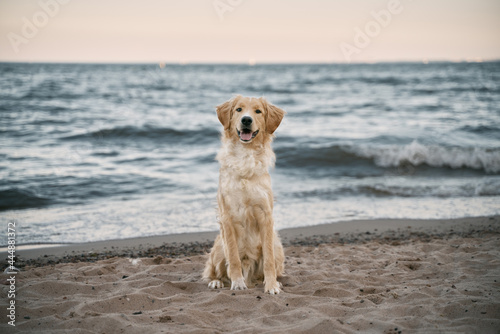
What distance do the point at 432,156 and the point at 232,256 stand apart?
935 centimetres

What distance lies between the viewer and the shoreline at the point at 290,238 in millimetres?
5418

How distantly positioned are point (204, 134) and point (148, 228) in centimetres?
936

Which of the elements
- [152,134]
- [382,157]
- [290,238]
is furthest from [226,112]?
[152,134]

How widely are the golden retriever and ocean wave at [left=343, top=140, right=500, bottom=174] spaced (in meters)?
8.25

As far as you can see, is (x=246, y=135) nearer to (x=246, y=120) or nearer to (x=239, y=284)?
(x=246, y=120)

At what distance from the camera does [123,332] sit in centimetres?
310

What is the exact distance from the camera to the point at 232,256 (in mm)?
4215

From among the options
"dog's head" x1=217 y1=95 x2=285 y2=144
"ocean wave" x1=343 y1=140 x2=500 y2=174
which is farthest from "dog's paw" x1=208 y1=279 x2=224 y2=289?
"ocean wave" x1=343 y1=140 x2=500 y2=174

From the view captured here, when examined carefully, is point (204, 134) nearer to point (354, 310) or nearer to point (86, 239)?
point (86, 239)

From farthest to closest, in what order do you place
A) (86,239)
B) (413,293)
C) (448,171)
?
(448,171)
(86,239)
(413,293)

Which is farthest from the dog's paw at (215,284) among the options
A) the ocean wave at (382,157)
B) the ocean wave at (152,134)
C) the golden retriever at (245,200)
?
the ocean wave at (152,134)

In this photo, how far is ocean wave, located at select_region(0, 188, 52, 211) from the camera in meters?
7.69

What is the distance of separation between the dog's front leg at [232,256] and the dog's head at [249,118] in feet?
2.82

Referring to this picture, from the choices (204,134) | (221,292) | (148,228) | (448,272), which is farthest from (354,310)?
(204,134)
